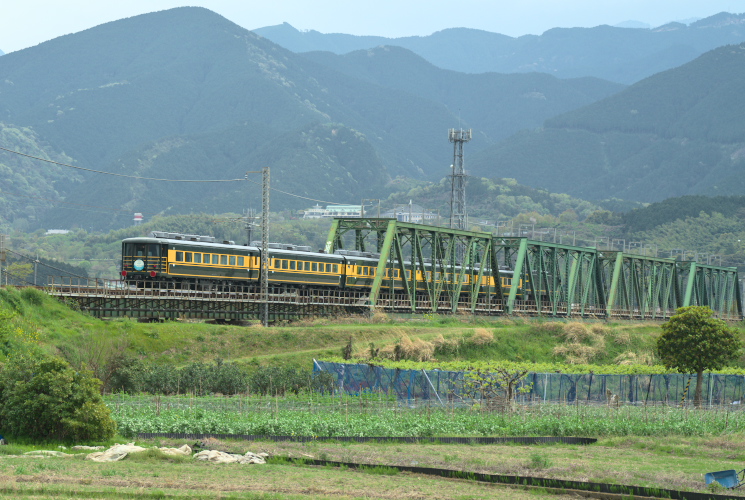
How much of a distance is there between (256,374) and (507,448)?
17.7 meters

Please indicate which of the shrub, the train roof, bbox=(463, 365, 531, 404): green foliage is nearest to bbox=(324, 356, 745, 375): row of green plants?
bbox=(463, 365, 531, 404): green foliage

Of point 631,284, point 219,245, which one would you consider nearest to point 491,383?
point 219,245

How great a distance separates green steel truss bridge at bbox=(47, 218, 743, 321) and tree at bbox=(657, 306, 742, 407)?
24218mm

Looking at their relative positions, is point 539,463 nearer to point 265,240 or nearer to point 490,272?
point 265,240

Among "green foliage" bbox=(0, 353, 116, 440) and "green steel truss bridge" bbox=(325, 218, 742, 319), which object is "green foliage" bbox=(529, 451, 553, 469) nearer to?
"green foliage" bbox=(0, 353, 116, 440)

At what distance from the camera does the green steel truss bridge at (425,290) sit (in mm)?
57906

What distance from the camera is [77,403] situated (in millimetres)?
31047

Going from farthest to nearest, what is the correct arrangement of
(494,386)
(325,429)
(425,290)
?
(425,290)
(494,386)
(325,429)

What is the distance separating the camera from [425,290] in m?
82.5


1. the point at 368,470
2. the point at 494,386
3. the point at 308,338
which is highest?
the point at 308,338

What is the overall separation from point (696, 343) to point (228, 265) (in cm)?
3121

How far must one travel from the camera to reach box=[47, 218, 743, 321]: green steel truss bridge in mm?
57906

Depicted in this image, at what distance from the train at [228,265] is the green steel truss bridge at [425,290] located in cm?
95

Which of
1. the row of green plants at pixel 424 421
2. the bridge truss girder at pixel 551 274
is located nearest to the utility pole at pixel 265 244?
the row of green plants at pixel 424 421
